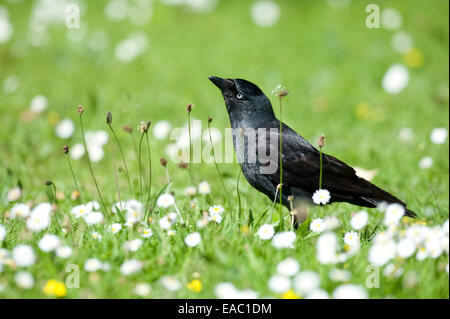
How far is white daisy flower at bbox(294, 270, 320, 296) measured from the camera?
226 centimetres

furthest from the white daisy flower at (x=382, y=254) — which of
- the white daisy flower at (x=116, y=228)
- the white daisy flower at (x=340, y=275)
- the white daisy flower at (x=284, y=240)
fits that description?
the white daisy flower at (x=116, y=228)

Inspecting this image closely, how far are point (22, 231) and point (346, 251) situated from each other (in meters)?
1.68

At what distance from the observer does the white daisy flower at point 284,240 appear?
8.59 feet

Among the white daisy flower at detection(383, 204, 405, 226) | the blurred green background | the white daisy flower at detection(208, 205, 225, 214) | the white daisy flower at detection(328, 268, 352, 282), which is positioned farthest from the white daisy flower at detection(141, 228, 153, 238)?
the blurred green background

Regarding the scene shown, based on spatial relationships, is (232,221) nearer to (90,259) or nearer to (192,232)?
(192,232)

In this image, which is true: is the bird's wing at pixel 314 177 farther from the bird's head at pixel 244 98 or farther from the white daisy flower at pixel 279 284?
the white daisy flower at pixel 279 284

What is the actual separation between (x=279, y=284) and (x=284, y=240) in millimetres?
407

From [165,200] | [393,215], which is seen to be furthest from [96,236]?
[393,215]

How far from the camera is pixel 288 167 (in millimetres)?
3162

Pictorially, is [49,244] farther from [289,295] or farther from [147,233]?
[289,295]

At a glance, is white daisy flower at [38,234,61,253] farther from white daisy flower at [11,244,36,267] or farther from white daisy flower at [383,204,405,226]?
white daisy flower at [383,204,405,226]

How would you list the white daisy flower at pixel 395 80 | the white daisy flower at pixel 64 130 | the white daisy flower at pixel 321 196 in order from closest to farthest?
the white daisy flower at pixel 321 196 < the white daisy flower at pixel 64 130 < the white daisy flower at pixel 395 80

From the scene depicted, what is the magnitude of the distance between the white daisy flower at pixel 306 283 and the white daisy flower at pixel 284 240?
0.31m

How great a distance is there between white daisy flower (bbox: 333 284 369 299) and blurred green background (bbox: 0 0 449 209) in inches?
76.3
